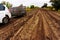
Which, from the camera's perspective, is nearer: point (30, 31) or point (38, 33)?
point (38, 33)

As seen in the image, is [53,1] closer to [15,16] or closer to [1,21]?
[15,16]

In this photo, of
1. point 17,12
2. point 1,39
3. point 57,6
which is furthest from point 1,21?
point 57,6

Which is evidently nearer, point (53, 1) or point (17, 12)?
point (17, 12)

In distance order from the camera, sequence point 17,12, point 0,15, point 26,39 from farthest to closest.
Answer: point 17,12 < point 0,15 < point 26,39

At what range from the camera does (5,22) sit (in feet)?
59.2

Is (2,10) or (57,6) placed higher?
(2,10)

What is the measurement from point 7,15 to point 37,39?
27.7 feet

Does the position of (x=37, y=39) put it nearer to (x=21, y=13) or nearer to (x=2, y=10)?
(x=2, y=10)

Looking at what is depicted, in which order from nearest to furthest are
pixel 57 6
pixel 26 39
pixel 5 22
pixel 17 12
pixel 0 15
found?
pixel 26 39 < pixel 0 15 < pixel 5 22 < pixel 17 12 < pixel 57 6

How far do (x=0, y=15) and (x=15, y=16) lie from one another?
1366 cm

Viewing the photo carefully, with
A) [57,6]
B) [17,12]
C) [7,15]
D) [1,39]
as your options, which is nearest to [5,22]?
[7,15]

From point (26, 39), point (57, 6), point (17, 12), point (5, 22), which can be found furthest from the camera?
point (57, 6)

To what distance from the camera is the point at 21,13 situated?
31.2m

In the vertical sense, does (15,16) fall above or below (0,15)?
below
